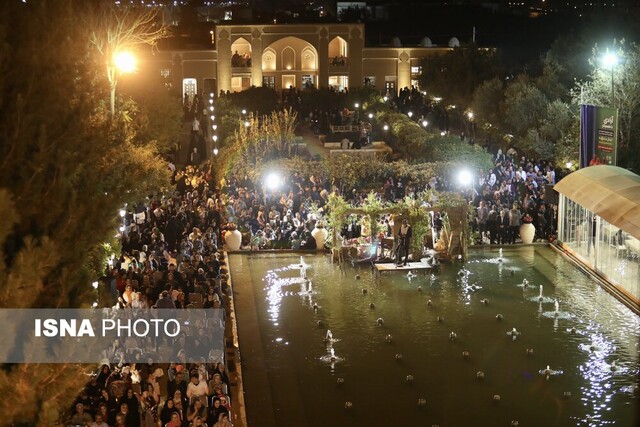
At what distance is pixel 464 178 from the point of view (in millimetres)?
26719

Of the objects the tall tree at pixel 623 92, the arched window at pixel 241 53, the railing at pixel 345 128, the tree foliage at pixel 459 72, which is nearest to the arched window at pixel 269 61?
the arched window at pixel 241 53

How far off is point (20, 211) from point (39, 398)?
4.15ft

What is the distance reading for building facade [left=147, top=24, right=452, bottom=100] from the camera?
190ft

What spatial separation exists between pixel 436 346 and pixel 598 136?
792cm

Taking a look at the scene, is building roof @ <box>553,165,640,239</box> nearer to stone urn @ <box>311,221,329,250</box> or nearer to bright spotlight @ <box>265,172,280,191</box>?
stone urn @ <box>311,221,329,250</box>

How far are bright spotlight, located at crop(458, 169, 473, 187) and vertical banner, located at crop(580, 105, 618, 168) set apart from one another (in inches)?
227

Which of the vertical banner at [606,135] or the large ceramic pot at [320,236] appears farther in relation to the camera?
the large ceramic pot at [320,236]

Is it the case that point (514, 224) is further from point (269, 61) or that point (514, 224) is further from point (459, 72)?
point (269, 61)

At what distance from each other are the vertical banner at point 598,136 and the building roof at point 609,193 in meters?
0.50

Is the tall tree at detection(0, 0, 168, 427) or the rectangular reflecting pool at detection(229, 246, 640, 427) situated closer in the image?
the tall tree at detection(0, 0, 168, 427)

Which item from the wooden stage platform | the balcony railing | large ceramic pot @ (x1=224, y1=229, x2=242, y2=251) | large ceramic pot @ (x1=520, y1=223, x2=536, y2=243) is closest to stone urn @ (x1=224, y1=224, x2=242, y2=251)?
large ceramic pot @ (x1=224, y1=229, x2=242, y2=251)

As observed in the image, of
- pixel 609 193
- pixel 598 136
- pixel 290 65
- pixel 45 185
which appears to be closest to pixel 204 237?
pixel 609 193

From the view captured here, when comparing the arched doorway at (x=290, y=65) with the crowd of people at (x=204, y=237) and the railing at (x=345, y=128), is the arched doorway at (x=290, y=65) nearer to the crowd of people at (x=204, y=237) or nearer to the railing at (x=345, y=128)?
the railing at (x=345, y=128)

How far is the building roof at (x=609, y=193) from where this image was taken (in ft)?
54.7
